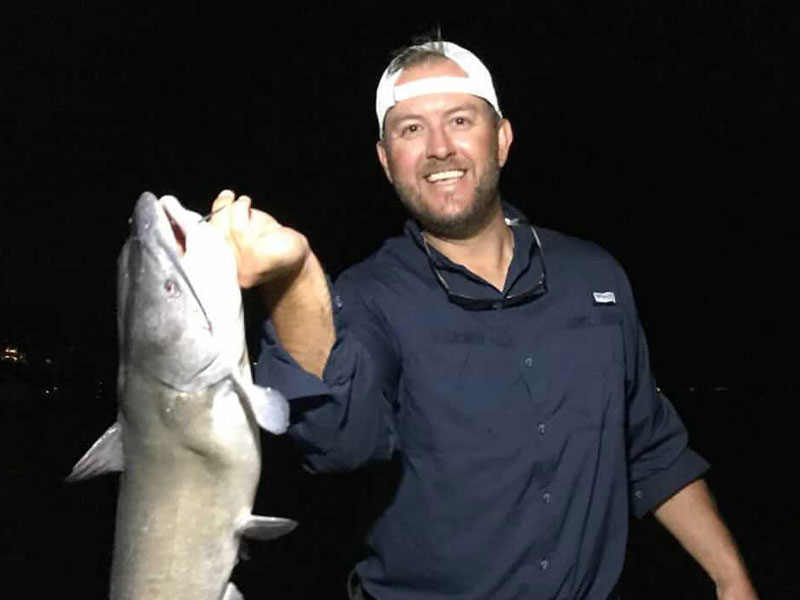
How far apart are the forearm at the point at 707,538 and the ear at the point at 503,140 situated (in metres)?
1.30

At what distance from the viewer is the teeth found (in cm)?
320

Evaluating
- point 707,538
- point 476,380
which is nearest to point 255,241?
point 476,380

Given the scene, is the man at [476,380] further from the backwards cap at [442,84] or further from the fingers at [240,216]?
the fingers at [240,216]

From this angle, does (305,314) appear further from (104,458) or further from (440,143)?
(440,143)

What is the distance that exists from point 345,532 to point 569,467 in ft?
27.8

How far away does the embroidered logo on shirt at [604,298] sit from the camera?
3.22 m

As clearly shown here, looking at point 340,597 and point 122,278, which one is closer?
point 122,278

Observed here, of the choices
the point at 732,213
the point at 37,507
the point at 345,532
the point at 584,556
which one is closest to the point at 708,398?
the point at 732,213

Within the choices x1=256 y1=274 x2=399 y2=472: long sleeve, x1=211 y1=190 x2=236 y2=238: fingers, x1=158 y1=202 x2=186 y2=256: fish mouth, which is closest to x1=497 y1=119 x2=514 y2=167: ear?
x1=256 y1=274 x2=399 y2=472: long sleeve

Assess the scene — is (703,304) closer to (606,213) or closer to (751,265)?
(751,265)

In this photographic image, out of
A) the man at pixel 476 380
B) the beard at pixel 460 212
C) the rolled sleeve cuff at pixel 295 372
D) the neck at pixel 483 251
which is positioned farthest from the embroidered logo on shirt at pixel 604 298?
the rolled sleeve cuff at pixel 295 372

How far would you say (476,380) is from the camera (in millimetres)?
2943

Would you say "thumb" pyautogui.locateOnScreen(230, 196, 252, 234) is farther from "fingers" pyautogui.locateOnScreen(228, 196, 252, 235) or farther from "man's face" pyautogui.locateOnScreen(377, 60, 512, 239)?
"man's face" pyautogui.locateOnScreen(377, 60, 512, 239)

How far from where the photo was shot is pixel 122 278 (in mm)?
2260
